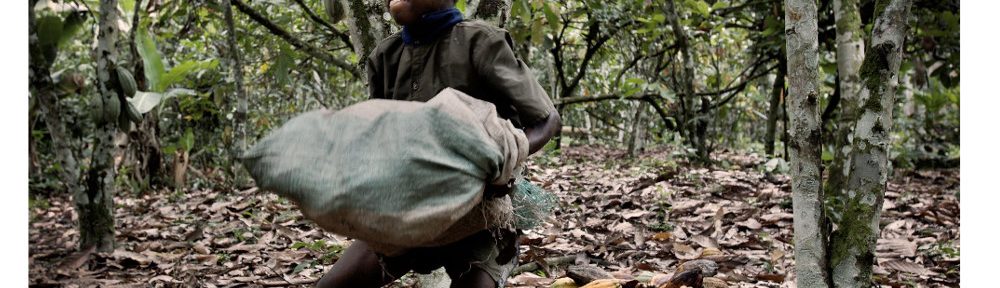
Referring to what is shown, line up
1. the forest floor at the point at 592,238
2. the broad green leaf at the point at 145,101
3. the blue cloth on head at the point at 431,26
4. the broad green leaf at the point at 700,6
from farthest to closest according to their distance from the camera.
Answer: the broad green leaf at the point at 700,6 → the broad green leaf at the point at 145,101 → the forest floor at the point at 592,238 → the blue cloth on head at the point at 431,26

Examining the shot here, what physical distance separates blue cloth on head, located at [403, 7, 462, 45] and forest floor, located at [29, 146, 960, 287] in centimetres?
72

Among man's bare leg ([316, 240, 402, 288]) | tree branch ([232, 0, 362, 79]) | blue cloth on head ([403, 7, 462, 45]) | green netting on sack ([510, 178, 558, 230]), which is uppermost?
tree branch ([232, 0, 362, 79])

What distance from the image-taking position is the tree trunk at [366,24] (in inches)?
114

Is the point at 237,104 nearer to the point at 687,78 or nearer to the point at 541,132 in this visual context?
the point at 687,78

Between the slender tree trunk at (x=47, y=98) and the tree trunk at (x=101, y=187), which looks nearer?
the slender tree trunk at (x=47, y=98)

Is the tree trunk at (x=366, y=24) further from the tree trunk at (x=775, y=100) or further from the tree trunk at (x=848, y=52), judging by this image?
the tree trunk at (x=775, y=100)

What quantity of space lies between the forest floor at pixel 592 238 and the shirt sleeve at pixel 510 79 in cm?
54

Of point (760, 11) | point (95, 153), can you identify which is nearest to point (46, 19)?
point (95, 153)

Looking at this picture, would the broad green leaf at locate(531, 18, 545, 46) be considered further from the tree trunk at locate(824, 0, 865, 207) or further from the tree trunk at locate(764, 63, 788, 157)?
the tree trunk at locate(824, 0, 865, 207)

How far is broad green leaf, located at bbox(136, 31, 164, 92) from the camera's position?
491 cm

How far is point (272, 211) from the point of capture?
509 cm

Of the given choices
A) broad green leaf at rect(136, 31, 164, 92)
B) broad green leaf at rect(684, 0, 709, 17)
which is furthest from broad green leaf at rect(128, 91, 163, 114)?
broad green leaf at rect(684, 0, 709, 17)

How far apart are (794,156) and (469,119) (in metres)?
1.40

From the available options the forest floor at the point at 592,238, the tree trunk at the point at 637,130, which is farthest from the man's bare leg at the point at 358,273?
the tree trunk at the point at 637,130
